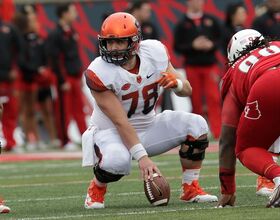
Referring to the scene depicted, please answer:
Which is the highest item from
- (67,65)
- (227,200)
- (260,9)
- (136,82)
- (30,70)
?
(136,82)

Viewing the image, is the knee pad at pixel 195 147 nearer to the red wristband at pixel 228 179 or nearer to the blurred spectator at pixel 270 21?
the red wristband at pixel 228 179

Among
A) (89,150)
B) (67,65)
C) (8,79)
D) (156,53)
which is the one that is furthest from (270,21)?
(89,150)

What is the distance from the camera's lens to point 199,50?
14.3 m

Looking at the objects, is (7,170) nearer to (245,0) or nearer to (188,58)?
(188,58)

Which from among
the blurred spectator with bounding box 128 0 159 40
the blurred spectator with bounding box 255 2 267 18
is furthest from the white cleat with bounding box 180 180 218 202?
the blurred spectator with bounding box 255 2 267 18

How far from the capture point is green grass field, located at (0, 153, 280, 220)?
6.51 metres

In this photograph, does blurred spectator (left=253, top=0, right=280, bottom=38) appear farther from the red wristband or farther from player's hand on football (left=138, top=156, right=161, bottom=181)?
the red wristband

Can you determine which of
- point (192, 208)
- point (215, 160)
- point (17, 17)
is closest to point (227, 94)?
point (192, 208)

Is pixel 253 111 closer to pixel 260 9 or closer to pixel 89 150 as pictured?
pixel 89 150

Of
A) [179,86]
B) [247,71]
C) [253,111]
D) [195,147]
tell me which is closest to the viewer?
[253,111]

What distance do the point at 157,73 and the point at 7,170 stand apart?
4.24 m

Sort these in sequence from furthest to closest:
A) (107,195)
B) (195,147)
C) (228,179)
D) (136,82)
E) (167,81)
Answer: (107,195) → (195,147) → (136,82) → (167,81) → (228,179)

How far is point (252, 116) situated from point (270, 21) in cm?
803

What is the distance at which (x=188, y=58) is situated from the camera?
1449 centimetres
